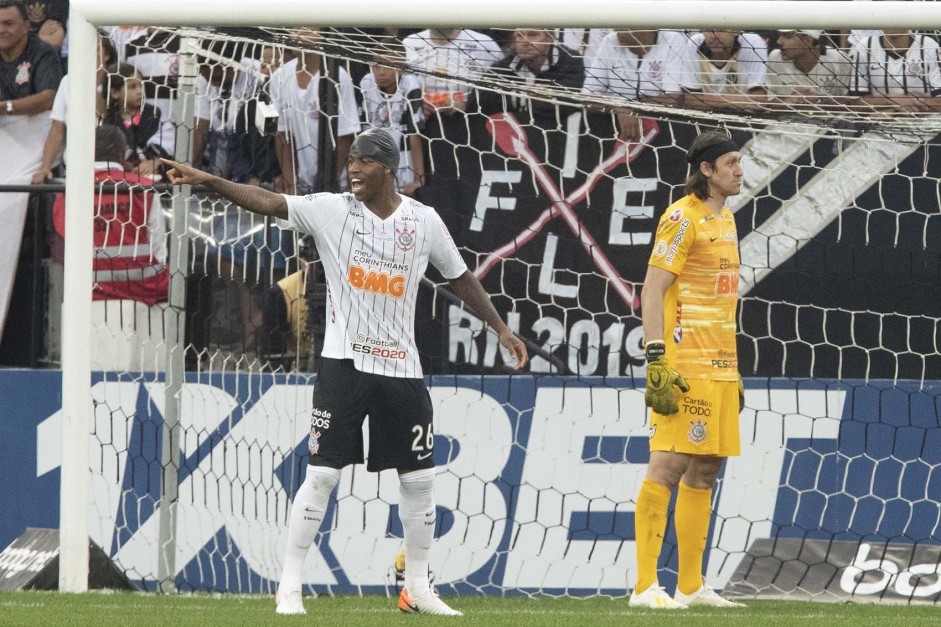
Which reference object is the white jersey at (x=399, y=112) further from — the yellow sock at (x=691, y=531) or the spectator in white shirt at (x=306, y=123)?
the yellow sock at (x=691, y=531)

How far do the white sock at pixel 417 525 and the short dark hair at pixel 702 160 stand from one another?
1.54 metres

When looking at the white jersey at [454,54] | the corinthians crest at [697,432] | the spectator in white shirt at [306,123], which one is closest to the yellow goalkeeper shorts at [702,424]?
the corinthians crest at [697,432]

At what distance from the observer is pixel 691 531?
5.44 m

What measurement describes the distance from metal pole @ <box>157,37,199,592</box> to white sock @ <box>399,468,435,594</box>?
70.9 inches

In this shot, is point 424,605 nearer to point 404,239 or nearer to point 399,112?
point 404,239

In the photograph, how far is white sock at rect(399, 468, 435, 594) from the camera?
16.3 ft

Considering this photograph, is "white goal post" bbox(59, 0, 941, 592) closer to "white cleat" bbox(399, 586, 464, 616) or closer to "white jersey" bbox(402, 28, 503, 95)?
"white jersey" bbox(402, 28, 503, 95)

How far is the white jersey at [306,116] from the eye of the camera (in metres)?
6.73

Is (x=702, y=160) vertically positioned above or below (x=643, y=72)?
below

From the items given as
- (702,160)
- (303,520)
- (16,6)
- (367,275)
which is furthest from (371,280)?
(16,6)

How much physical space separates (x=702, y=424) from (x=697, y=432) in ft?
0.12

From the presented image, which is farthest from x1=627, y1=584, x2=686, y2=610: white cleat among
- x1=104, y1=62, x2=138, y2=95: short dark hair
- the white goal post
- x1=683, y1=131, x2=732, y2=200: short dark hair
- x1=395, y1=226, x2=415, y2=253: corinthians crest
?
x1=104, y1=62, x2=138, y2=95: short dark hair

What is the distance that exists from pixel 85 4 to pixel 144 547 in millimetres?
2471

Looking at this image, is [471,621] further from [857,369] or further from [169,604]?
[857,369]
